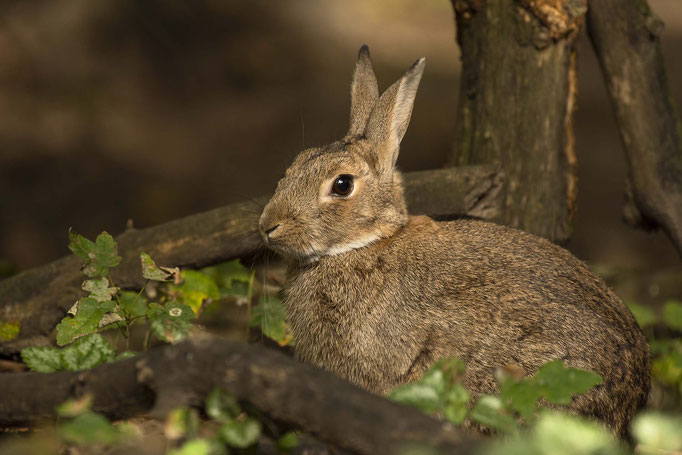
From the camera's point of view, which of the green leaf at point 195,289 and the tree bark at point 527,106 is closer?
the green leaf at point 195,289

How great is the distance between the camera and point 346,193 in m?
3.98

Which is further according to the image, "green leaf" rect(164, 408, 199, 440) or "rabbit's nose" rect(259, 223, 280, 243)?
"rabbit's nose" rect(259, 223, 280, 243)

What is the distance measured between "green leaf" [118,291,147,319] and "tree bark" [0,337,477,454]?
88 centimetres

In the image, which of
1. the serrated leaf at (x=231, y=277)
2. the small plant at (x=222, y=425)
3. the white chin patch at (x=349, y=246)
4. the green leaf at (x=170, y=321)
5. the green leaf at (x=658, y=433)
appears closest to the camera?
the green leaf at (x=658, y=433)

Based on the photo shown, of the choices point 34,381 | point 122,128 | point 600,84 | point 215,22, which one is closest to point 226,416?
point 34,381

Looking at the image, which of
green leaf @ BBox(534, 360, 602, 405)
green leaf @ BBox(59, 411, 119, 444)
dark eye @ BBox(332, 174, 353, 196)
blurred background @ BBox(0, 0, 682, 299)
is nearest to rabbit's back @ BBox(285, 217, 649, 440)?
dark eye @ BBox(332, 174, 353, 196)

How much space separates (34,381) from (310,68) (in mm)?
7251

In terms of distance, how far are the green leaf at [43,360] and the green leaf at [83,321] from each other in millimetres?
209

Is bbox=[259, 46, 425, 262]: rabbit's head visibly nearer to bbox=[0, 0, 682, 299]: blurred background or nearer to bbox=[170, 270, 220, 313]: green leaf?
bbox=[170, 270, 220, 313]: green leaf

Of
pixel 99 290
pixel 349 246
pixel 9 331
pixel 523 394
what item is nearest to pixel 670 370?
pixel 349 246

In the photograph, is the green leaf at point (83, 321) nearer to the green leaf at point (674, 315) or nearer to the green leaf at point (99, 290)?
the green leaf at point (99, 290)

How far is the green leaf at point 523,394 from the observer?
7.76 feet

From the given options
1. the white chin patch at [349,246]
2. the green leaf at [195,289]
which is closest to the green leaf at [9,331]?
the green leaf at [195,289]

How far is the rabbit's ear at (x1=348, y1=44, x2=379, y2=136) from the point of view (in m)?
4.45
